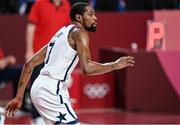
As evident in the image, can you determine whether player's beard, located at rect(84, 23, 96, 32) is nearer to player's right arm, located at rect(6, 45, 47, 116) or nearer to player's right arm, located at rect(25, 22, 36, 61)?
player's right arm, located at rect(6, 45, 47, 116)

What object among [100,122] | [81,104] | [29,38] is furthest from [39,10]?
[81,104]

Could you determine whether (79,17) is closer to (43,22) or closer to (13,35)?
(43,22)

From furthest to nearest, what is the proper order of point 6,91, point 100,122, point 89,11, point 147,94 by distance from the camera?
1. point 6,91
2. point 147,94
3. point 100,122
4. point 89,11

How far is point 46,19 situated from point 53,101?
10.5ft

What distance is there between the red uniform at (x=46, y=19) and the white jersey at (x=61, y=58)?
113 inches

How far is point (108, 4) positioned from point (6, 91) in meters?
2.53

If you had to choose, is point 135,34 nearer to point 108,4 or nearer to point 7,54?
point 108,4

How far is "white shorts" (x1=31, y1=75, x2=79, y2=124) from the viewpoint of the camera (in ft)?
20.5

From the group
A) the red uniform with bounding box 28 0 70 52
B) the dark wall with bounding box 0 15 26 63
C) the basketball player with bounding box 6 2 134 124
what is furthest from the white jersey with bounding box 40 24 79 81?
the dark wall with bounding box 0 15 26 63

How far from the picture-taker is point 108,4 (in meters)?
13.2

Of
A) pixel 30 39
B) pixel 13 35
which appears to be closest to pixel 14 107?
pixel 30 39

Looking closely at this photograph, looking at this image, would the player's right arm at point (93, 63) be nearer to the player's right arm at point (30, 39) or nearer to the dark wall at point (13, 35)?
the player's right arm at point (30, 39)

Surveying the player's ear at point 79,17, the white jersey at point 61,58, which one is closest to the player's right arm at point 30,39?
the white jersey at point 61,58

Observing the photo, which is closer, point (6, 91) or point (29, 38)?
point (29, 38)
